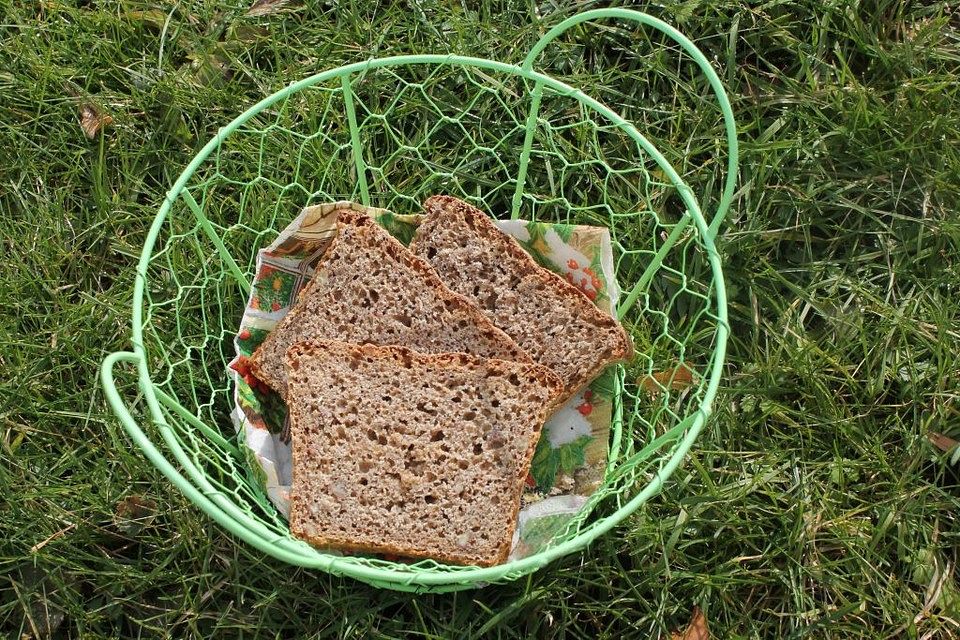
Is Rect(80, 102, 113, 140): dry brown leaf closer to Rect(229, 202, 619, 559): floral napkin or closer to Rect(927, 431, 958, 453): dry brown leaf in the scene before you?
Rect(229, 202, 619, 559): floral napkin

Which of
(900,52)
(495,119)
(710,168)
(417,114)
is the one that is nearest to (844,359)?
(710,168)

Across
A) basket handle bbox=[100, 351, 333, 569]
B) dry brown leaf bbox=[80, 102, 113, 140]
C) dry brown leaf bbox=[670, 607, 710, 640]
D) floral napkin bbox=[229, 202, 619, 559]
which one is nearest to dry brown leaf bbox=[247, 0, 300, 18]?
dry brown leaf bbox=[80, 102, 113, 140]

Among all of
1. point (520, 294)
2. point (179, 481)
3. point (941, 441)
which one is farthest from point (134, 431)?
point (941, 441)

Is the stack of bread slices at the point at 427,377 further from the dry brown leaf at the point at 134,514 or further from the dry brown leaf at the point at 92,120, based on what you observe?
the dry brown leaf at the point at 92,120

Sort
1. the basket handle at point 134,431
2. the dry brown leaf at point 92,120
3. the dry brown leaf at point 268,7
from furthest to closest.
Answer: the dry brown leaf at point 268,7 → the dry brown leaf at point 92,120 → the basket handle at point 134,431

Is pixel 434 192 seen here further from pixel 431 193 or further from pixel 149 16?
pixel 149 16

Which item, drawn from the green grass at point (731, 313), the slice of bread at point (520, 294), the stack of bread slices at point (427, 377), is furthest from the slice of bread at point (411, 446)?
the green grass at point (731, 313)
